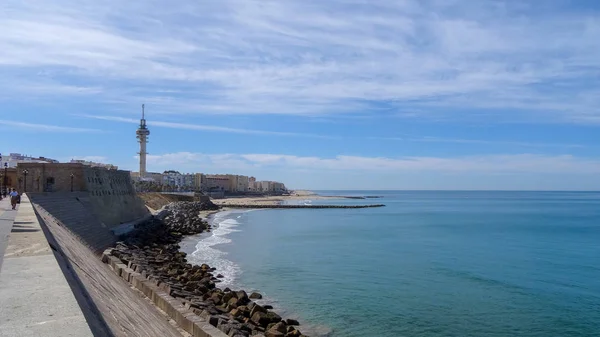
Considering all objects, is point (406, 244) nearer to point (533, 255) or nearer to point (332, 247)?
point (332, 247)

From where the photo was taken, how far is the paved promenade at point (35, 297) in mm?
3682

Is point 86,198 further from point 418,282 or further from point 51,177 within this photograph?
point 418,282

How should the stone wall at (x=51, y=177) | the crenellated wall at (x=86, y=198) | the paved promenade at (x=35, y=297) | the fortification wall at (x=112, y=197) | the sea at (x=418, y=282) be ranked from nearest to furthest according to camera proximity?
the paved promenade at (x=35, y=297) < the sea at (x=418, y=282) < the crenellated wall at (x=86, y=198) < the stone wall at (x=51, y=177) < the fortification wall at (x=112, y=197)

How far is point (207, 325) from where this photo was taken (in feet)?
28.6

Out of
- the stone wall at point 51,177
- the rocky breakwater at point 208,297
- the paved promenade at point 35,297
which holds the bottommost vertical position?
the rocky breakwater at point 208,297

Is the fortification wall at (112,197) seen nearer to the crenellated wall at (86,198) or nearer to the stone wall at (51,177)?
the crenellated wall at (86,198)

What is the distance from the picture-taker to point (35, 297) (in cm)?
465

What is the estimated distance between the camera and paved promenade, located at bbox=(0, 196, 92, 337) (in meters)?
3.68

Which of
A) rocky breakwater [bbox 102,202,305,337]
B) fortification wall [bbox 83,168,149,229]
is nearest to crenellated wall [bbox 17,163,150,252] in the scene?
fortification wall [bbox 83,168,149,229]

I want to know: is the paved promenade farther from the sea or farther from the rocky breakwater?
the sea

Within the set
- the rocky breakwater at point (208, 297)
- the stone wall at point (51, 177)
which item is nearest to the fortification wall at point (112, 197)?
the stone wall at point (51, 177)

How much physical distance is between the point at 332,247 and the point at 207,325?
20272 millimetres

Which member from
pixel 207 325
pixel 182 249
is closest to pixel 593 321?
pixel 207 325

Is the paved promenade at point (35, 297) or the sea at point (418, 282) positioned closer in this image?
the paved promenade at point (35, 297)
